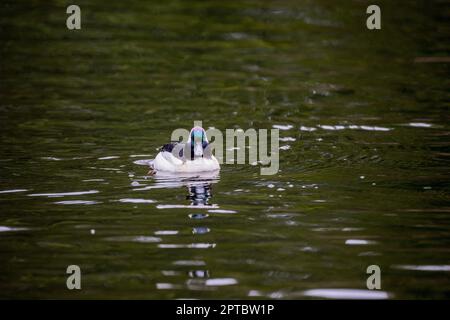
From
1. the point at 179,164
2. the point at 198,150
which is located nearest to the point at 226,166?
the point at 198,150

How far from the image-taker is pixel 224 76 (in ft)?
81.7

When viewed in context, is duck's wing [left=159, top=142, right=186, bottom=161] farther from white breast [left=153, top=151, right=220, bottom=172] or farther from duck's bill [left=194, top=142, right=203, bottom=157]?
duck's bill [left=194, top=142, right=203, bottom=157]

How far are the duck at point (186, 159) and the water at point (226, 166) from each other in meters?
0.40

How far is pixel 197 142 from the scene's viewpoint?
692 inches

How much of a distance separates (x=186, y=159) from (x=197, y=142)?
0.40 m

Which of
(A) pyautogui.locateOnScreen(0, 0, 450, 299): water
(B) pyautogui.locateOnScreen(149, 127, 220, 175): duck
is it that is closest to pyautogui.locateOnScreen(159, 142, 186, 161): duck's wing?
(B) pyautogui.locateOnScreen(149, 127, 220, 175): duck

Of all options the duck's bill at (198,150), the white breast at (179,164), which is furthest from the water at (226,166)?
the duck's bill at (198,150)

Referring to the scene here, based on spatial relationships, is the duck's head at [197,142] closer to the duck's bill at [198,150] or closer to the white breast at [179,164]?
the duck's bill at [198,150]

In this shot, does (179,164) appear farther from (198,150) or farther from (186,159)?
(198,150)

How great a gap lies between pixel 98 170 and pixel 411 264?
684cm

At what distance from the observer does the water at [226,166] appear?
12.0 meters

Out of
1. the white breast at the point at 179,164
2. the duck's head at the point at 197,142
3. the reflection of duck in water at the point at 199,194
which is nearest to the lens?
the reflection of duck in water at the point at 199,194

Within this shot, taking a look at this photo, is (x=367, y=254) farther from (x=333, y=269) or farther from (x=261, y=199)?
(x=261, y=199)
